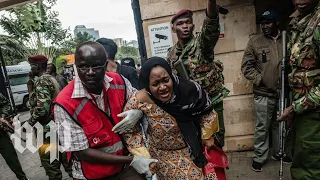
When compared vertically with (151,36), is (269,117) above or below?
below

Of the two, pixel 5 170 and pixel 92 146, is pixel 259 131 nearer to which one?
pixel 92 146

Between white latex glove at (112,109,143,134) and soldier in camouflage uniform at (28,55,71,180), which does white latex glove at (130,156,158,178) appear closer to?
white latex glove at (112,109,143,134)

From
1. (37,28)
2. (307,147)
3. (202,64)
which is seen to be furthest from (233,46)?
(37,28)

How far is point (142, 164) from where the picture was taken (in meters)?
1.75

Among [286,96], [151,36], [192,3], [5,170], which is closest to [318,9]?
[286,96]

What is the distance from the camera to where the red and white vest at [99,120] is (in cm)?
168

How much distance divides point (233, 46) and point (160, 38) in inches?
42.8

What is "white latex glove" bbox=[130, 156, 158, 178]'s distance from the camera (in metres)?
1.75

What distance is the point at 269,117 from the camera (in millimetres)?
3375

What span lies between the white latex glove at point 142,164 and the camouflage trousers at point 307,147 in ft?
4.38

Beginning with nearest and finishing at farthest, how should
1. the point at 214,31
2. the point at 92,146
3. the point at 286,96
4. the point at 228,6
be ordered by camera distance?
the point at 92,146
the point at 214,31
the point at 286,96
the point at 228,6

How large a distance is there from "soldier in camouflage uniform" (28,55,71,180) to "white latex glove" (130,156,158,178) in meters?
1.97

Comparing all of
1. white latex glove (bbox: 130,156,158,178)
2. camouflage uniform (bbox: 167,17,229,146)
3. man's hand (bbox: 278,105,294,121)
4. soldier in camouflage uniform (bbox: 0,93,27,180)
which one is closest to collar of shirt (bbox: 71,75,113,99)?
white latex glove (bbox: 130,156,158,178)

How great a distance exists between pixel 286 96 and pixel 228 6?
1587 mm
